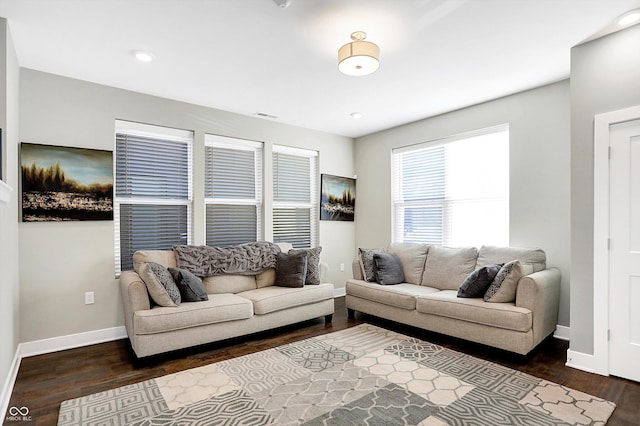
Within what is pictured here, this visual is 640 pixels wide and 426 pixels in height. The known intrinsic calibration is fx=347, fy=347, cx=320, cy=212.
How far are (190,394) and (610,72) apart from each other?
4086 millimetres

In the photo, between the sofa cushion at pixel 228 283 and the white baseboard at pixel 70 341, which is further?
the sofa cushion at pixel 228 283

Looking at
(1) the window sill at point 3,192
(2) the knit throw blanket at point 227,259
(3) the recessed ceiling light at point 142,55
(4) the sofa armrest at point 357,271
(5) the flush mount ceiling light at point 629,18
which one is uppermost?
(5) the flush mount ceiling light at point 629,18

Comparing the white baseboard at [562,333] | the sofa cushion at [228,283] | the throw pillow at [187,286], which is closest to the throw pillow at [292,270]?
the sofa cushion at [228,283]

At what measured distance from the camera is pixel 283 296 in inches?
152

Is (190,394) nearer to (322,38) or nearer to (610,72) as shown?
(322,38)

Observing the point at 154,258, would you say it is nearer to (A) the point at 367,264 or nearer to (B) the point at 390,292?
(A) the point at 367,264

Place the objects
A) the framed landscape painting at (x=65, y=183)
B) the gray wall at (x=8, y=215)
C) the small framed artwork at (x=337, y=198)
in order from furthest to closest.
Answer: the small framed artwork at (x=337, y=198)
the framed landscape painting at (x=65, y=183)
the gray wall at (x=8, y=215)

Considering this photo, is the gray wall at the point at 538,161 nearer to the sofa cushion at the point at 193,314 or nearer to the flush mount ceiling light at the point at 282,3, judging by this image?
the flush mount ceiling light at the point at 282,3

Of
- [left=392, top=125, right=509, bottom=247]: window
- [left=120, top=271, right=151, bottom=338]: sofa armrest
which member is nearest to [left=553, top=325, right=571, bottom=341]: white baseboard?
[left=392, top=125, right=509, bottom=247]: window

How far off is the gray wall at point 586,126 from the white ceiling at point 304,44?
7.2 inches

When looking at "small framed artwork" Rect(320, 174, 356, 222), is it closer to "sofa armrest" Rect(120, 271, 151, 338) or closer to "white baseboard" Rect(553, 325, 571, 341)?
"sofa armrest" Rect(120, 271, 151, 338)

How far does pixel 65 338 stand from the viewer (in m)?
3.42

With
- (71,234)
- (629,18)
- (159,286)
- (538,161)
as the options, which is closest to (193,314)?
(159,286)

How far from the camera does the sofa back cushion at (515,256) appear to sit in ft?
11.7
